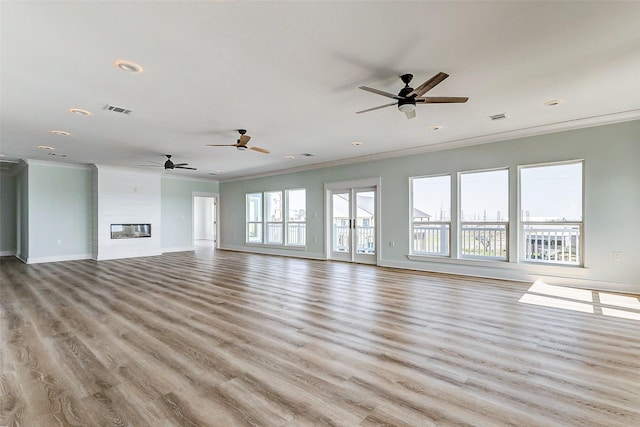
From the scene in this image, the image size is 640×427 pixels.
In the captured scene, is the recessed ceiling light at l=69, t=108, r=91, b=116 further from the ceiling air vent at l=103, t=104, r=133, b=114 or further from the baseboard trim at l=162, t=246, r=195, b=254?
the baseboard trim at l=162, t=246, r=195, b=254

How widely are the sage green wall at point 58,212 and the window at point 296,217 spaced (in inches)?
227

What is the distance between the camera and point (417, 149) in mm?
6738

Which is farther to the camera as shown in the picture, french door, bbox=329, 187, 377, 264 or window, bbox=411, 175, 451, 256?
french door, bbox=329, 187, 377, 264

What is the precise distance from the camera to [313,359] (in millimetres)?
2506

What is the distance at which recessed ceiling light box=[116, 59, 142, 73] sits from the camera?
298cm

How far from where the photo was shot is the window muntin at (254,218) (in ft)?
35.1

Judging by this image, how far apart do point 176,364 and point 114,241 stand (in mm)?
8190

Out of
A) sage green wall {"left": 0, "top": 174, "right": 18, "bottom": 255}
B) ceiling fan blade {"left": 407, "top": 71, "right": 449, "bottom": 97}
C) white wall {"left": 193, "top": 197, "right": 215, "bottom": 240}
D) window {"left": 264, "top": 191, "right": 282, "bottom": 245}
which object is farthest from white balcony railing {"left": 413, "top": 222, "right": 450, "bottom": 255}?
white wall {"left": 193, "top": 197, "right": 215, "bottom": 240}

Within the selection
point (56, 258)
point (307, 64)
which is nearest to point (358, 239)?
point (307, 64)

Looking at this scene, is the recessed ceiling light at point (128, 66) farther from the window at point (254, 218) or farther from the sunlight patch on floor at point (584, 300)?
the window at point (254, 218)

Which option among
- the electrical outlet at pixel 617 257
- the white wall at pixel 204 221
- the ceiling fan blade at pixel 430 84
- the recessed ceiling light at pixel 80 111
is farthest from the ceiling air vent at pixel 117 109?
the white wall at pixel 204 221

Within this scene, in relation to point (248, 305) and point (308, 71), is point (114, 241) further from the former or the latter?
point (308, 71)

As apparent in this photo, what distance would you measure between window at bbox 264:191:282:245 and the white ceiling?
A: 4722mm

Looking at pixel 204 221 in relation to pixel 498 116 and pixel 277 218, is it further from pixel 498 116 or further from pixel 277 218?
pixel 498 116
